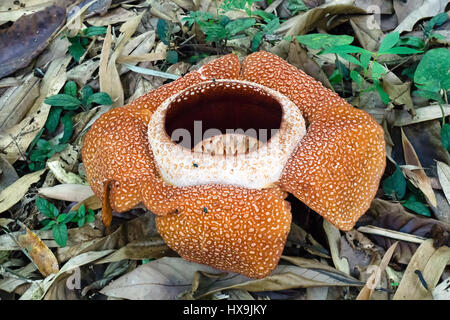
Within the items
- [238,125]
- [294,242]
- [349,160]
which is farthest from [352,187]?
[238,125]

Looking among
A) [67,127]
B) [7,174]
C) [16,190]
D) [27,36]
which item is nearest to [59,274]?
[16,190]

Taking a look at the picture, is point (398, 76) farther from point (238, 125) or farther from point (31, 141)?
point (31, 141)

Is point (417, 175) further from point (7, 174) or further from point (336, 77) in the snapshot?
point (7, 174)

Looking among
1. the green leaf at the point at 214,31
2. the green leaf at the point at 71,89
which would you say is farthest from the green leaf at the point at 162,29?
the green leaf at the point at 71,89

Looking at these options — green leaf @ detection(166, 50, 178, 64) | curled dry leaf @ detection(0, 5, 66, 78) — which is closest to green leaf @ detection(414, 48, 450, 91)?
green leaf @ detection(166, 50, 178, 64)

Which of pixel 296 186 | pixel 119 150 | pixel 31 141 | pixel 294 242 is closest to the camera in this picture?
pixel 296 186
